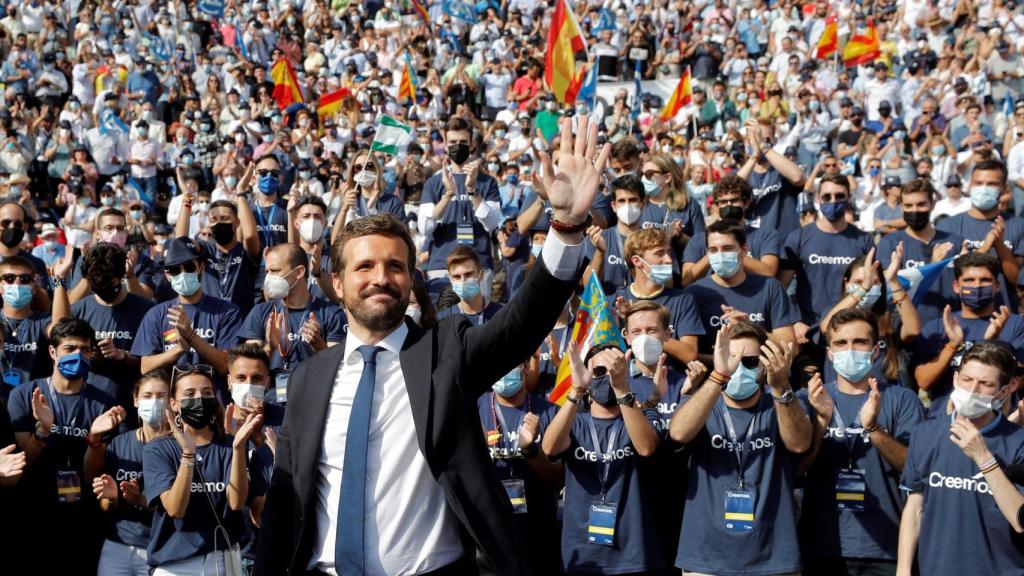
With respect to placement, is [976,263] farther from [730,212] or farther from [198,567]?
[198,567]

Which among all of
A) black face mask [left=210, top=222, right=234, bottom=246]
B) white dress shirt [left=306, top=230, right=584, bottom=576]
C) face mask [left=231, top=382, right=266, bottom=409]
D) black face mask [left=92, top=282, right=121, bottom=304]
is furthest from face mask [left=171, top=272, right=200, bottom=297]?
white dress shirt [left=306, top=230, right=584, bottom=576]

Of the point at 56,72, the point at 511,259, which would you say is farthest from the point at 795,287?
the point at 56,72

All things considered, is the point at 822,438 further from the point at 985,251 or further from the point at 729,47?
the point at 729,47

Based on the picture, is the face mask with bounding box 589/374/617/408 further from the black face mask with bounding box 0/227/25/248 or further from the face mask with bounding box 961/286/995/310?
the black face mask with bounding box 0/227/25/248

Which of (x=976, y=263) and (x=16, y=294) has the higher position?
(x=976, y=263)

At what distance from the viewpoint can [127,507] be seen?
682 cm

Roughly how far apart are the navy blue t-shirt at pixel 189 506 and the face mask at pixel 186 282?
2.04m

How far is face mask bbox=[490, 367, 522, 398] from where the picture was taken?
263 inches

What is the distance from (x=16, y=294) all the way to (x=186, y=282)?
1.16 metres

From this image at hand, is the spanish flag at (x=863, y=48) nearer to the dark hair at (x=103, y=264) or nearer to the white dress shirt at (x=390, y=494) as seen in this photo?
the dark hair at (x=103, y=264)

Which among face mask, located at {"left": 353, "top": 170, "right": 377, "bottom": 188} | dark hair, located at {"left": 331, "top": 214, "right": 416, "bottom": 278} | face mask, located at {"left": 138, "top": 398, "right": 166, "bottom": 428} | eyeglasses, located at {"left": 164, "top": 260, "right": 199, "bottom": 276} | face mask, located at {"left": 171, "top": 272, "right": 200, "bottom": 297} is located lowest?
face mask, located at {"left": 138, "top": 398, "right": 166, "bottom": 428}

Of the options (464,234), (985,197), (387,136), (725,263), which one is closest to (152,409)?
(725,263)

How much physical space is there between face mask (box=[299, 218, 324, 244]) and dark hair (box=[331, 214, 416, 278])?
5656 millimetres

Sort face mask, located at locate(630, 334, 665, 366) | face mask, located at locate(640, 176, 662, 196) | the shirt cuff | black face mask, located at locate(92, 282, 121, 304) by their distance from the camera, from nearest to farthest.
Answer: the shirt cuff, face mask, located at locate(630, 334, 665, 366), black face mask, located at locate(92, 282, 121, 304), face mask, located at locate(640, 176, 662, 196)
